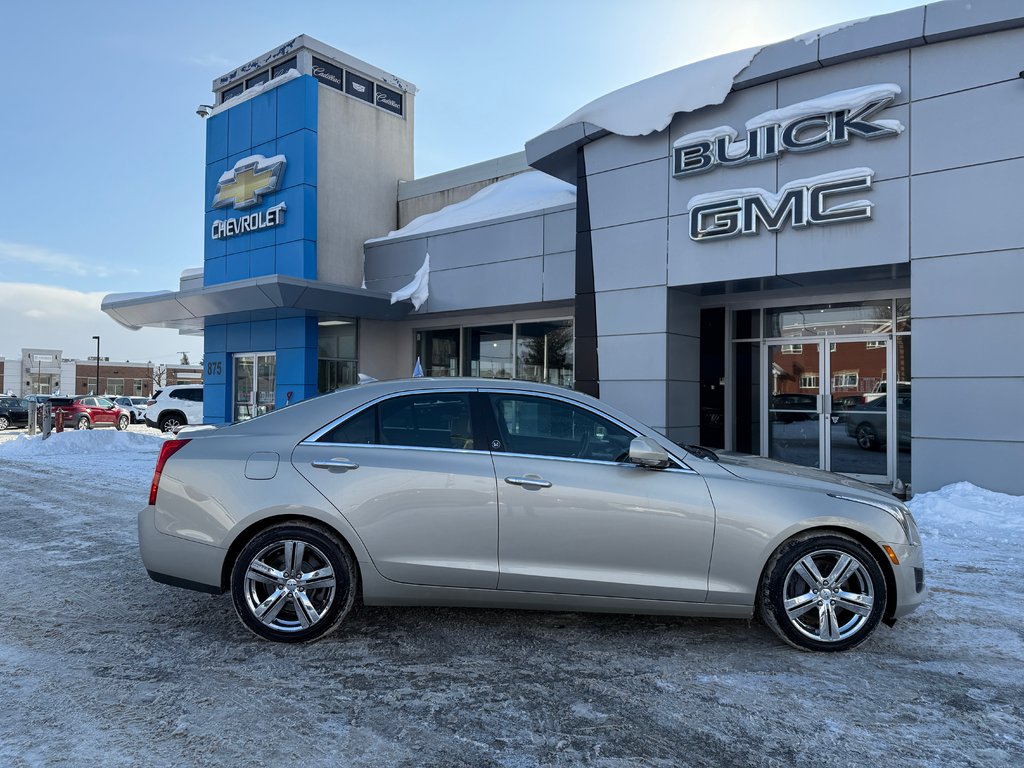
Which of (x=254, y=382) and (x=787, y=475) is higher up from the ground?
(x=254, y=382)

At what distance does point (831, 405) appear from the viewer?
1141 cm

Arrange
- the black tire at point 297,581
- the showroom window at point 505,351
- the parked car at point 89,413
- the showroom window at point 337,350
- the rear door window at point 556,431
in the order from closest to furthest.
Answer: the black tire at point 297,581, the rear door window at point 556,431, the showroom window at point 505,351, the showroom window at point 337,350, the parked car at point 89,413

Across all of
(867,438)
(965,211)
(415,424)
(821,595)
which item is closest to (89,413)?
(867,438)

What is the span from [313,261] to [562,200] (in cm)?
620

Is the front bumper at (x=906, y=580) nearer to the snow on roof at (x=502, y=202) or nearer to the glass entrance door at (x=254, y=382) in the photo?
the snow on roof at (x=502, y=202)

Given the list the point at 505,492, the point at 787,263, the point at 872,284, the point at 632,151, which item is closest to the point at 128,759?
the point at 505,492

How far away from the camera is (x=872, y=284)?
10844mm

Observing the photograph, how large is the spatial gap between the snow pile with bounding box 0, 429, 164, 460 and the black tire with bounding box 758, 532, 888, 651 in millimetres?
16030

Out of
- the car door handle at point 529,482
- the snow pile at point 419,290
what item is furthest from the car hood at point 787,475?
the snow pile at point 419,290

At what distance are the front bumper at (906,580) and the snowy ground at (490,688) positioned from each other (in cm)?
26

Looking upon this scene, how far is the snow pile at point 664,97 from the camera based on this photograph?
1002cm

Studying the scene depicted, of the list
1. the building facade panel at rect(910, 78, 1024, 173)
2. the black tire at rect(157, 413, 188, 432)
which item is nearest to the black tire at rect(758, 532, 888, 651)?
the building facade panel at rect(910, 78, 1024, 173)

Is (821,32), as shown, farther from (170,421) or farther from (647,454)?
(170,421)

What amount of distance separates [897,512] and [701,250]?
6689mm
